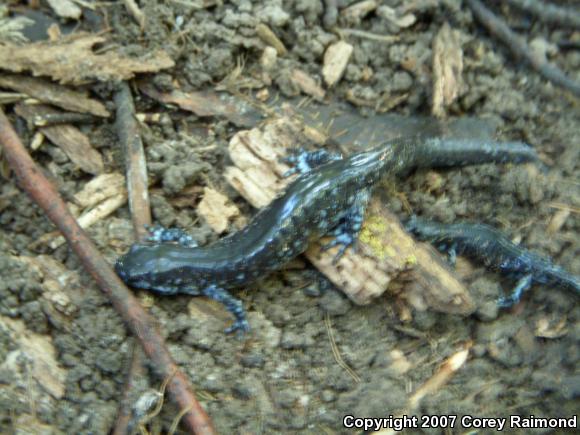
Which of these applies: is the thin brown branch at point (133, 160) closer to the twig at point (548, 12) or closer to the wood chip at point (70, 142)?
the wood chip at point (70, 142)

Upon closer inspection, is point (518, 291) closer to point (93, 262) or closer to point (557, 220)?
point (557, 220)

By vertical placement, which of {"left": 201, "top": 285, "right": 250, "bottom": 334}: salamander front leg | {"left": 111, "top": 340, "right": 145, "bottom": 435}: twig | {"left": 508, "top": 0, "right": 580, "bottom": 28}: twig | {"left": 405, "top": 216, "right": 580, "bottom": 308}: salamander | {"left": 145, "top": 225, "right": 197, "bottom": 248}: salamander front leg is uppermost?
{"left": 508, "top": 0, "right": 580, "bottom": 28}: twig

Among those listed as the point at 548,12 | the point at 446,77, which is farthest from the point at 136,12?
the point at 548,12

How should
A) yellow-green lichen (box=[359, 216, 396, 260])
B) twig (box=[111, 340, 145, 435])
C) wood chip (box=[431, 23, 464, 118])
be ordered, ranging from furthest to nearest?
1. wood chip (box=[431, 23, 464, 118])
2. yellow-green lichen (box=[359, 216, 396, 260])
3. twig (box=[111, 340, 145, 435])

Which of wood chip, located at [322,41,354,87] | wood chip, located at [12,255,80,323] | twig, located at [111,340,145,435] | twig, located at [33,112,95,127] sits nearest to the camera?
twig, located at [111,340,145,435]

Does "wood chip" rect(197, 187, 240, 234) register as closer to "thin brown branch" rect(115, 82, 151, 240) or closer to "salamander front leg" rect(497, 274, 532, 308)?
"thin brown branch" rect(115, 82, 151, 240)

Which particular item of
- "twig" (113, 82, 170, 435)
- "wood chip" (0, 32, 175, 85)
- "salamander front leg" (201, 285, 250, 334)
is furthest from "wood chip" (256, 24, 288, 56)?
"salamander front leg" (201, 285, 250, 334)

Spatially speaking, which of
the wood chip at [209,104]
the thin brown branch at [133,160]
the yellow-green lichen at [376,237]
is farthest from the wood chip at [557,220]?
the thin brown branch at [133,160]

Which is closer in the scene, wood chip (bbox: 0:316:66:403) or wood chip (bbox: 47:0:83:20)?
wood chip (bbox: 0:316:66:403)
